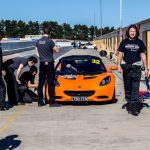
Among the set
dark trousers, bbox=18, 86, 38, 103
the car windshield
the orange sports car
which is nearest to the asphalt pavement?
the orange sports car

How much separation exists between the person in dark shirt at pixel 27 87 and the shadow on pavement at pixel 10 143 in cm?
435

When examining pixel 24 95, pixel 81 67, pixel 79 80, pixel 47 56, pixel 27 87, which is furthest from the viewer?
pixel 81 67

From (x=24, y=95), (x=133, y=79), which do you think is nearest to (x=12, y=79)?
(x=24, y=95)

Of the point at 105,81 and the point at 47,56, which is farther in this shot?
the point at 105,81

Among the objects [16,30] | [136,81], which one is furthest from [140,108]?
[16,30]

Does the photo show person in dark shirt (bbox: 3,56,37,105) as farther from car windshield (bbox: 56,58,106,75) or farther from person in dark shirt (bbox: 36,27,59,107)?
car windshield (bbox: 56,58,106,75)

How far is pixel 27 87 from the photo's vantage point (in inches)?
495

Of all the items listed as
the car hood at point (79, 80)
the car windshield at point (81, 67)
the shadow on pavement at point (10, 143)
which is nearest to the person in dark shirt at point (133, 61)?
the car hood at point (79, 80)

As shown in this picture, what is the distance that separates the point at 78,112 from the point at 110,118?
114 cm

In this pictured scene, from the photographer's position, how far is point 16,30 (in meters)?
198

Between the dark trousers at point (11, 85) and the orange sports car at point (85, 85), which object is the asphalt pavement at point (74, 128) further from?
the dark trousers at point (11, 85)

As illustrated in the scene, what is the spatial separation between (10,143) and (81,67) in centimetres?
605

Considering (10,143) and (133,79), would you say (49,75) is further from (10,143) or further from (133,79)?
(10,143)

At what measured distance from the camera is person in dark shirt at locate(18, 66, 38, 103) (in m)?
12.4
